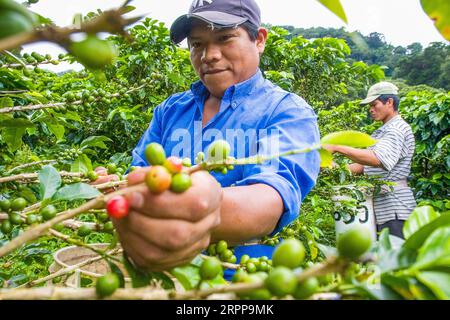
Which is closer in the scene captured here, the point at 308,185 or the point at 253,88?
the point at 308,185

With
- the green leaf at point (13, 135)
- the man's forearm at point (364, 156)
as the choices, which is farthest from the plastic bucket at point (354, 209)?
the green leaf at point (13, 135)

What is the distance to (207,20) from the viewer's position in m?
2.01

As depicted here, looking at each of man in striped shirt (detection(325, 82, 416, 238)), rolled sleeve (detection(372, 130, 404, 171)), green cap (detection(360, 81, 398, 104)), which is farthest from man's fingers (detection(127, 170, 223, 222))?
green cap (detection(360, 81, 398, 104))

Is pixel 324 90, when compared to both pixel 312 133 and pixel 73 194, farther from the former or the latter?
pixel 73 194

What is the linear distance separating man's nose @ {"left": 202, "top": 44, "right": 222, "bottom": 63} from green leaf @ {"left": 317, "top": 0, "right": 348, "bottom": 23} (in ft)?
→ 4.90

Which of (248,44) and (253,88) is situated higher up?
(248,44)


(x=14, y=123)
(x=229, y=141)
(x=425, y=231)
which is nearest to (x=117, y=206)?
(x=425, y=231)

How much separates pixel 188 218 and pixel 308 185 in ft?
3.25

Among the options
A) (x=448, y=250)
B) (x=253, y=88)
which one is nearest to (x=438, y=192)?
(x=253, y=88)

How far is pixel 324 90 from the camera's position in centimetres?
579

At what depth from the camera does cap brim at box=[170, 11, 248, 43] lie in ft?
6.62

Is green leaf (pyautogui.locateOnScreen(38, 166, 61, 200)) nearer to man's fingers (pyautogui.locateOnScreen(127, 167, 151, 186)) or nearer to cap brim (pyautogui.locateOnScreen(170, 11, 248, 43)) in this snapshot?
man's fingers (pyautogui.locateOnScreen(127, 167, 151, 186))

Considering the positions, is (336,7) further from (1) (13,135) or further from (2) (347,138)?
(1) (13,135)

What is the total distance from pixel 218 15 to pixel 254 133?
0.62 meters
